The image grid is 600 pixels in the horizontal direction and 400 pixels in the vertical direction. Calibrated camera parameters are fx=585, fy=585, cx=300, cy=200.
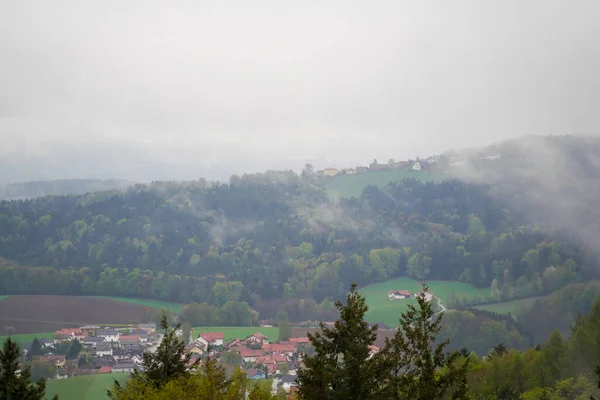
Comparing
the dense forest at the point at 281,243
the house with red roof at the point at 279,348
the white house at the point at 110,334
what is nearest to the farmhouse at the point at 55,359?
the white house at the point at 110,334

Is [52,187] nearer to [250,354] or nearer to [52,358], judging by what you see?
[52,358]

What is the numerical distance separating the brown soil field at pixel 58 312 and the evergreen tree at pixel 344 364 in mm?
76504

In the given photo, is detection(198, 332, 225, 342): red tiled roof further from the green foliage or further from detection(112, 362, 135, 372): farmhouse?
detection(112, 362, 135, 372): farmhouse

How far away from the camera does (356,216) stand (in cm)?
15688

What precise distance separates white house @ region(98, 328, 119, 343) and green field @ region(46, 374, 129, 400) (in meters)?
17.8

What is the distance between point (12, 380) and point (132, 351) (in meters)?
55.1

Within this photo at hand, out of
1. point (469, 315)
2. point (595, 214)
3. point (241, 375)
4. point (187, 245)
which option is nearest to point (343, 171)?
point (187, 245)

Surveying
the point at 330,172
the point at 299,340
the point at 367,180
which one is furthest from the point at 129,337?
the point at 330,172

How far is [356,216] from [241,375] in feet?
473

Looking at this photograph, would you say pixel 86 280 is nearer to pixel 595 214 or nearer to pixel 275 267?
pixel 275 267

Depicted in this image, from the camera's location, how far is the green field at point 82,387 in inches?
1833

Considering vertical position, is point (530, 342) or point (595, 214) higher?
point (595, 214)

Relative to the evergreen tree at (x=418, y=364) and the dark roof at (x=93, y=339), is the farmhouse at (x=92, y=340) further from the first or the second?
the evergreen tree at (x=418, y=364)

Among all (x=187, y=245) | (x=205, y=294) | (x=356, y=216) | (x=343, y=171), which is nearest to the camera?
(x=205, y=294)
